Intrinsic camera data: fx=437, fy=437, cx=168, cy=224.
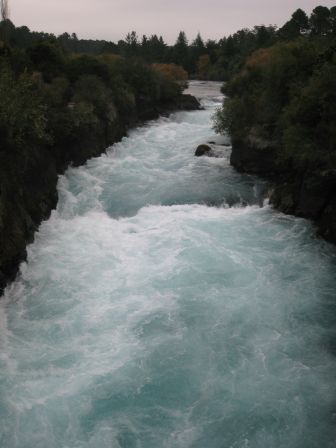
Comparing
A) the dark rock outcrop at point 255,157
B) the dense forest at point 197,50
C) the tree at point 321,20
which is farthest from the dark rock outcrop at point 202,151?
the dense forest at point 197,50

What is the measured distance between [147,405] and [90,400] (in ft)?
5.41

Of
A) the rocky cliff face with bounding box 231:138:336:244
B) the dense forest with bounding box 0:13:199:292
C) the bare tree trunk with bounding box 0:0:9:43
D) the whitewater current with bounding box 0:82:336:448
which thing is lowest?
the whitewater current with bounding box 0:82:336:448

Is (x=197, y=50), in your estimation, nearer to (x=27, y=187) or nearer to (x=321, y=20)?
(x=321, y=20)

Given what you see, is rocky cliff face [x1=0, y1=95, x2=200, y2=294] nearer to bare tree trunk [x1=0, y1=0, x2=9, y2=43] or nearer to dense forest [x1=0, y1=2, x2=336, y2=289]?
dense forest [x1=0, y1=2, x2=336, y2=289]

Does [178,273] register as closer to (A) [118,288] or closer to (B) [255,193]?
(A) [118,288]

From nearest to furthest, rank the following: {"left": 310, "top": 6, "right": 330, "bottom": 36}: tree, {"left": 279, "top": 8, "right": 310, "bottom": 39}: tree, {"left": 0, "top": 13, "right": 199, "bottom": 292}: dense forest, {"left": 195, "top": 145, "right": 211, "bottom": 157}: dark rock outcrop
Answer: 1. {"left": 0, "top": 13, "right": 199, "bottom": 292}: dense forest
2. {"left": 195, "top": 145, "right": 211, "bottom": 157}: dark rock outcrop
3. {"left": 310, "top": 6, "right": 330, "bottom": 36}: tree
4. {"left": 279, "top": 8, "right": 310, "bottom": 39}: tree

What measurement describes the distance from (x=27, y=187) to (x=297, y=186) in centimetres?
1484

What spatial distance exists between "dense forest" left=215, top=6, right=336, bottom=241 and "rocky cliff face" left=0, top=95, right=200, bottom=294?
37.7ft

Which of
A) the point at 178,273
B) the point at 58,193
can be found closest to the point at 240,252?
the point at 178,273

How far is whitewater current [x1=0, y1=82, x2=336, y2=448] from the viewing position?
11914mm

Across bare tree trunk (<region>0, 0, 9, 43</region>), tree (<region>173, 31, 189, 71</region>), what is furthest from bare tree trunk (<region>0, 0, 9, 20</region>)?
tree (<region>173, 31, 189, 71</region>)

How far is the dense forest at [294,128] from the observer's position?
22188 mm

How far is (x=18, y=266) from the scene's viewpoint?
18562 millimetres

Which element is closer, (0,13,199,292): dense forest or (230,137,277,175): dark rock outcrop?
Result: (0,13,199,292): dense forest
